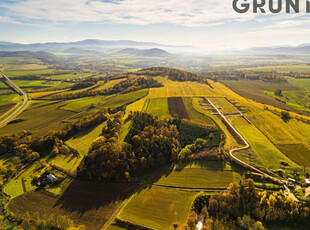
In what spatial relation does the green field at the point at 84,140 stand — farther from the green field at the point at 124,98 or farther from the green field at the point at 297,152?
the green field at the point at 297,152

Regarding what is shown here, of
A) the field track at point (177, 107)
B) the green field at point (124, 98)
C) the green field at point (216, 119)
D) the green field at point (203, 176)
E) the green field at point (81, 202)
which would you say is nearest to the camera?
the green field at point (81, 202)

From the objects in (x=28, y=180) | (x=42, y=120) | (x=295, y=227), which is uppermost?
(x=42, y=120)

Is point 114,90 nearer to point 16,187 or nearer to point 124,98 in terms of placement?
point 124,98

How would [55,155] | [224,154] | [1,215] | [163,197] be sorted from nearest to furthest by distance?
1. [1,215]
2. [163,197]
3. [224,154]
4. [55,155]

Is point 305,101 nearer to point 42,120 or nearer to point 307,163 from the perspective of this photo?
point 307,163

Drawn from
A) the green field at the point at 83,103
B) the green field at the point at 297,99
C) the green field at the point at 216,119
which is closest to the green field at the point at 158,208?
the green field at the point at 216,119

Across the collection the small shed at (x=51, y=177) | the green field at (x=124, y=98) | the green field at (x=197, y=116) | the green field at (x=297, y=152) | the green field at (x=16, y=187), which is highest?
the green field at (x=124, y=98)

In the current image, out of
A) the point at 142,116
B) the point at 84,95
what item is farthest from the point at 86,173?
the point at 84,95
